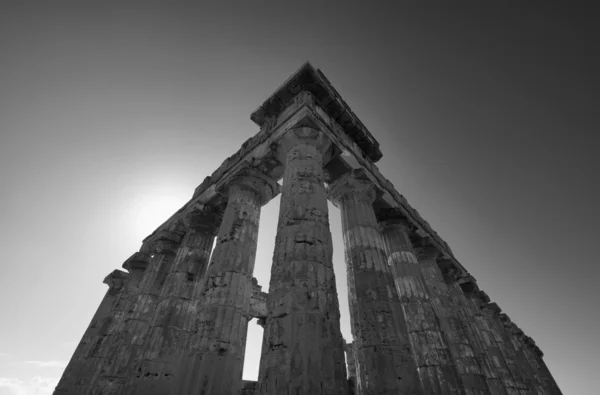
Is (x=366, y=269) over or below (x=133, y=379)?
over

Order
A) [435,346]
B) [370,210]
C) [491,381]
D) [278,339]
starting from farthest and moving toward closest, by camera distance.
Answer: [491,381]
[370,210]
[435,346]
[278,339]

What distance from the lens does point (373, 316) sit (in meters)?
7.36

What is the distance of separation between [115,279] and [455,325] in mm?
20090

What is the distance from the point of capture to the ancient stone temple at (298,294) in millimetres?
5520

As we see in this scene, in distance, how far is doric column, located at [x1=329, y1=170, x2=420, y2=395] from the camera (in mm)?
6527

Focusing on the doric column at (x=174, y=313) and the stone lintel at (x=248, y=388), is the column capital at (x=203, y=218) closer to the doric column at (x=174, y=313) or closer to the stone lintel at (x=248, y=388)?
the doric column at (x=174, y=313)

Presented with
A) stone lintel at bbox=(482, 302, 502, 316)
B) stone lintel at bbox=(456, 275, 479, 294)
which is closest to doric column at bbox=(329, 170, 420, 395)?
stone lintel at bbox=(456, 275, 479, 294)

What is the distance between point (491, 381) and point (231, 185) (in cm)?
1590

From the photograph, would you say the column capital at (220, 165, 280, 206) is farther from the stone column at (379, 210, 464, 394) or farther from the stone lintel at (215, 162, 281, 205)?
the stone column at (379, 210, 464, 394)

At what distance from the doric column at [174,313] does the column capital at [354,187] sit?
6397mm

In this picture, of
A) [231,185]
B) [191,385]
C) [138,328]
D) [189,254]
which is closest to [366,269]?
[191,385]

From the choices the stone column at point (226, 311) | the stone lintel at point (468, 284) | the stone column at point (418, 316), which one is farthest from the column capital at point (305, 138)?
the stone lintel at point (468, 284)

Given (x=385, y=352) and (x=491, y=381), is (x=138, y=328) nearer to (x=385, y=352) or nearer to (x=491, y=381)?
(x=385, y=352)

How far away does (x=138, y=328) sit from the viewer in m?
11.1
